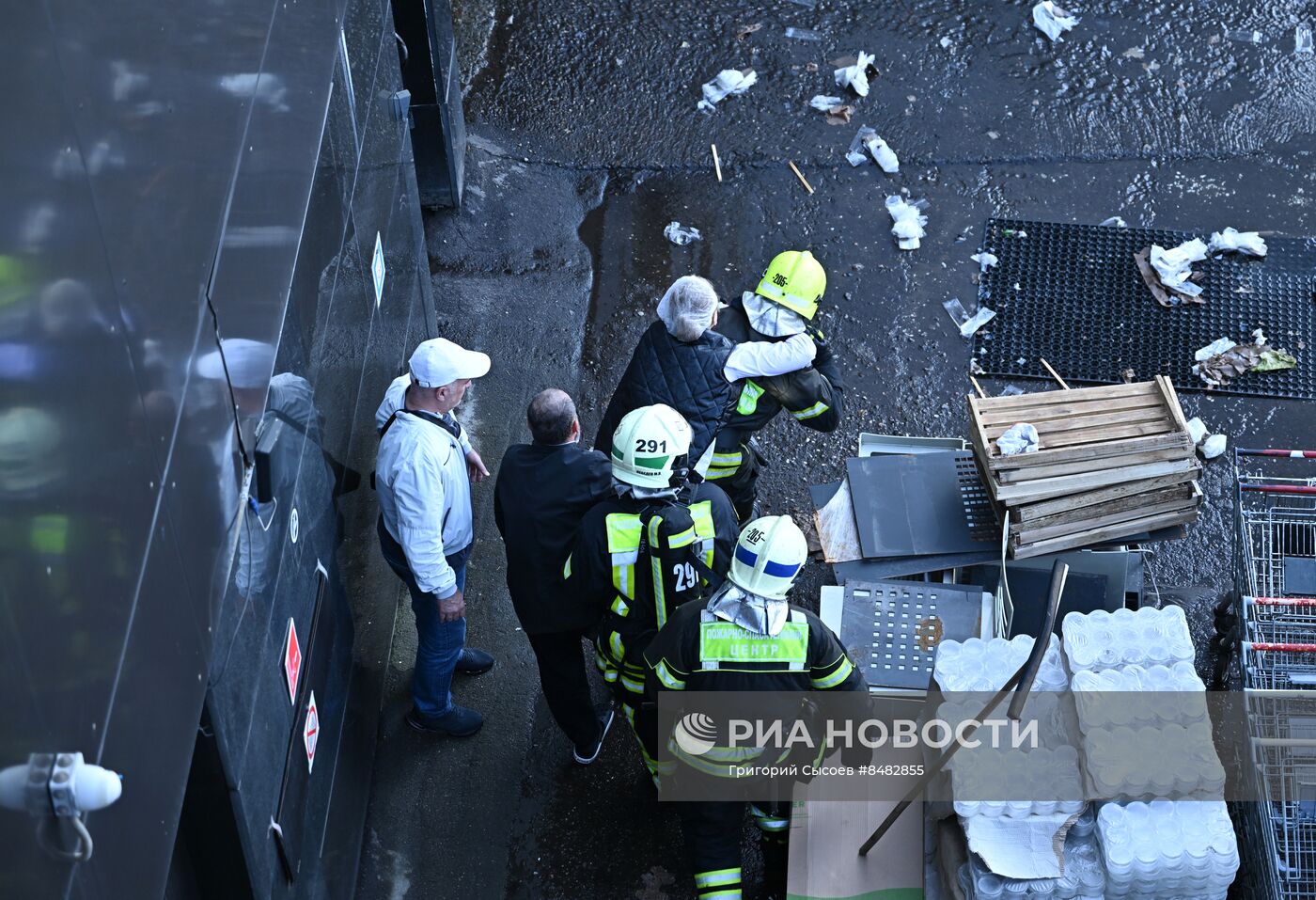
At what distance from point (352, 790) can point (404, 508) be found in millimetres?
1188

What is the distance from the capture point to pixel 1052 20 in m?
8.91

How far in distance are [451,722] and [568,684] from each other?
70cm

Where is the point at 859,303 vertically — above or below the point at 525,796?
above

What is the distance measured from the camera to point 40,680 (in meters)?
2.45

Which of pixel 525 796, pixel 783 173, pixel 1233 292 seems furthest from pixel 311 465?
pixel 1233 292

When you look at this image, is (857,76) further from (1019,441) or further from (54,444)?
(54,444)

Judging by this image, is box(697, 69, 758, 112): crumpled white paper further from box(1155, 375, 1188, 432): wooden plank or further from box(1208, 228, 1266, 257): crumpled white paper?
box(1155, 375, 1188, 432): wooden plank

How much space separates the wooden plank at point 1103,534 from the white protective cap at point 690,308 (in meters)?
1.52

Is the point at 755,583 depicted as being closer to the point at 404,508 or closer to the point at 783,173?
the point at 404,508

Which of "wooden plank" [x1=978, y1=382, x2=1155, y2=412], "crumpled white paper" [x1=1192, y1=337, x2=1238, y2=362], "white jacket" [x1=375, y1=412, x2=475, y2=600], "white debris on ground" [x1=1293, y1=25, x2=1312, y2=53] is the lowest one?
"white jacket" [x1=375, y1=412, x2=475, y2=600]

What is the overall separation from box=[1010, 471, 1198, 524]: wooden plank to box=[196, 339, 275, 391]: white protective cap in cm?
293

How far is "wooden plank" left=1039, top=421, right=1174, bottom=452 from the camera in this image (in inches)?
211

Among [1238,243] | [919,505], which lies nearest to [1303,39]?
[1238,243]

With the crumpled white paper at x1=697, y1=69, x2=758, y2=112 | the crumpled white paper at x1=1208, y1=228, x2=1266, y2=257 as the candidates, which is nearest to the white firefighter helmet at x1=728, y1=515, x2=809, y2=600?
the crumpled white paper at x1=1208, y1=228, x2=1266, y2=257
